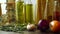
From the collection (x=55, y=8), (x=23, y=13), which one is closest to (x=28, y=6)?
(x=23, y=13)

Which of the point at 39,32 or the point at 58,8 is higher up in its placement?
the point at 58,8

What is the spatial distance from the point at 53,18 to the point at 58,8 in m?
0.07

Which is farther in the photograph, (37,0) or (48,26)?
(37,0)

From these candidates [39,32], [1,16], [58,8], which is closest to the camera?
[39,32]

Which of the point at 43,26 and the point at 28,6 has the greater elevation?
the point at 28,6

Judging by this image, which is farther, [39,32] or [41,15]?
[41,15]

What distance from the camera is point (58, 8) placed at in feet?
3.31

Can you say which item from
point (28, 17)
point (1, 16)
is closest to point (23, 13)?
point (28, 17)

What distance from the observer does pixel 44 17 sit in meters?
1.05

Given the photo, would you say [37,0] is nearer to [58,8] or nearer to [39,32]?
[58,8]

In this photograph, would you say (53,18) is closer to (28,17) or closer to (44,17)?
(44,17)

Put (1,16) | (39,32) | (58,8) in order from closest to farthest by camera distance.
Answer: (39,32) → (58,8) → (1,16)

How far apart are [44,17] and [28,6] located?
0.42 ft

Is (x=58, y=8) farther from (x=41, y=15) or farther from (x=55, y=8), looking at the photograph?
(x=41, y=15)
